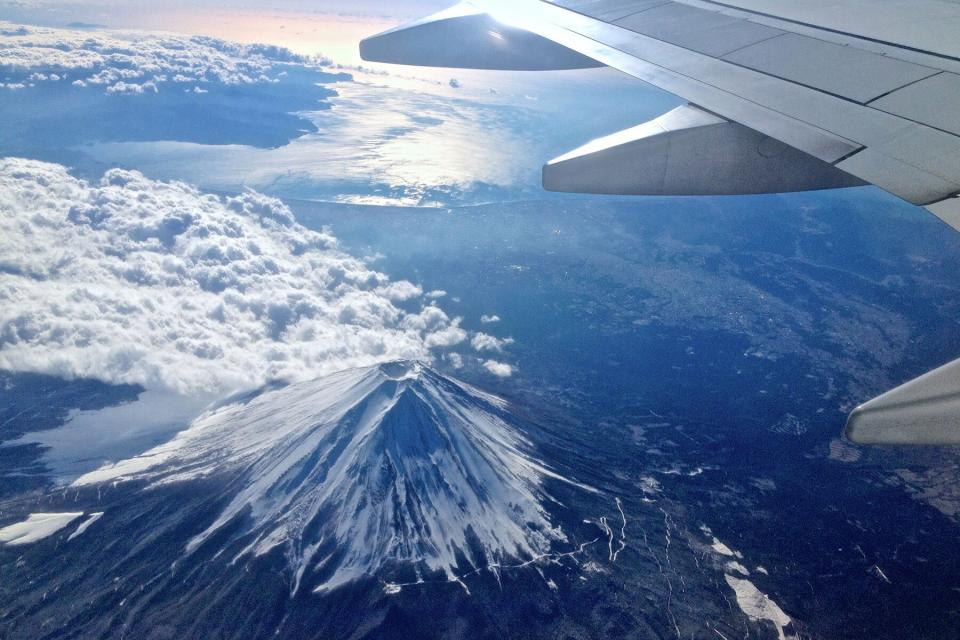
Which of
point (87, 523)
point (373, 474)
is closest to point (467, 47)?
point (373, 474)

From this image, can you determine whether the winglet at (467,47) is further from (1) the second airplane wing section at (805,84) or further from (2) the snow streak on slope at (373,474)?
(2) the snow streak on slope at (373,474)

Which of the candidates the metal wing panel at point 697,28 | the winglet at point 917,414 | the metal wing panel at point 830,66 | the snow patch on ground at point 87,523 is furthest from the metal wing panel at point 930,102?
the snow patch on ground at point 87,523

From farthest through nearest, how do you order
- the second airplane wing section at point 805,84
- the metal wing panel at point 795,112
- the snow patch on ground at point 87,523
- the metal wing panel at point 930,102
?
the snow patch on ground at point 87,523 → the metal wing panel at point 930,102 → the second airplane wing section at point 805,84 → the metal wing panel at point 795,112

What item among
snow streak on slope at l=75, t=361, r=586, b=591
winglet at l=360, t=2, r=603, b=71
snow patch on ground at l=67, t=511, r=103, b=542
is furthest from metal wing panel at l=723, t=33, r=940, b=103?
snow patch on ground at l=67, t=511, r=103, b=542

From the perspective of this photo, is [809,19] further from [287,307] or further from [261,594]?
[287,307]

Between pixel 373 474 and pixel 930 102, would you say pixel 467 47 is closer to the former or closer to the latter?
pixel 930 102

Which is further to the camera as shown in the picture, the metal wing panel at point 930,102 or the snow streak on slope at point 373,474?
the snow streak on slope at point 373,474
